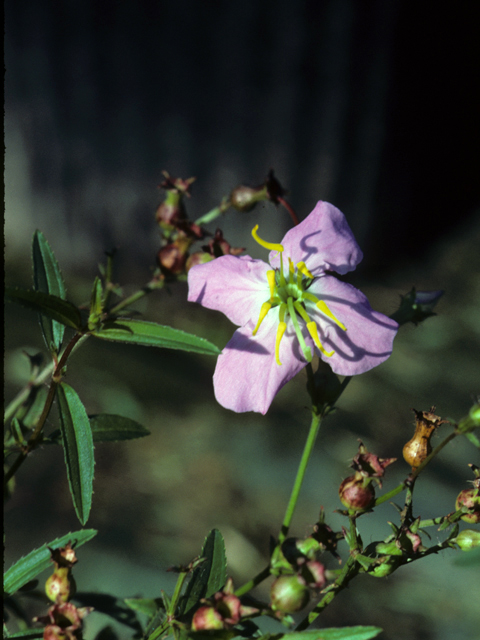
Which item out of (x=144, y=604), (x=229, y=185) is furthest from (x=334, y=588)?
(x=229, y=185)

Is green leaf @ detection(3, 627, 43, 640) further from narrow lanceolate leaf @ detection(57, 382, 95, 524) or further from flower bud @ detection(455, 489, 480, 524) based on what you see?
flower bud @ detection(455, 489, 480, 524)

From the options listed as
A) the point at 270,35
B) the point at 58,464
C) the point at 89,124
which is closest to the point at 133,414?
the point at 58,464

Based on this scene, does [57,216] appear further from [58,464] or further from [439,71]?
[439,71]

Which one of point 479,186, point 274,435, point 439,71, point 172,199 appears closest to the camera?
point 172,199

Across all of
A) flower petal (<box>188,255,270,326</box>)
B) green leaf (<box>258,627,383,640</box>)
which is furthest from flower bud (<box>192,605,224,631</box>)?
flower petal (<box>188,255,270,326</box>)

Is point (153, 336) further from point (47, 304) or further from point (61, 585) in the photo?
point (61, 585)

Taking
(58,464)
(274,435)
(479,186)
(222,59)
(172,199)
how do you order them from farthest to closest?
(479,186) → (222,59) → (274,435) → (58,464) → (172,199)

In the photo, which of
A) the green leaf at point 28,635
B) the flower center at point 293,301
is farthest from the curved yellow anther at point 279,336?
the green leaf at point 28,635

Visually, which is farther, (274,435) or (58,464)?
(274,435)
